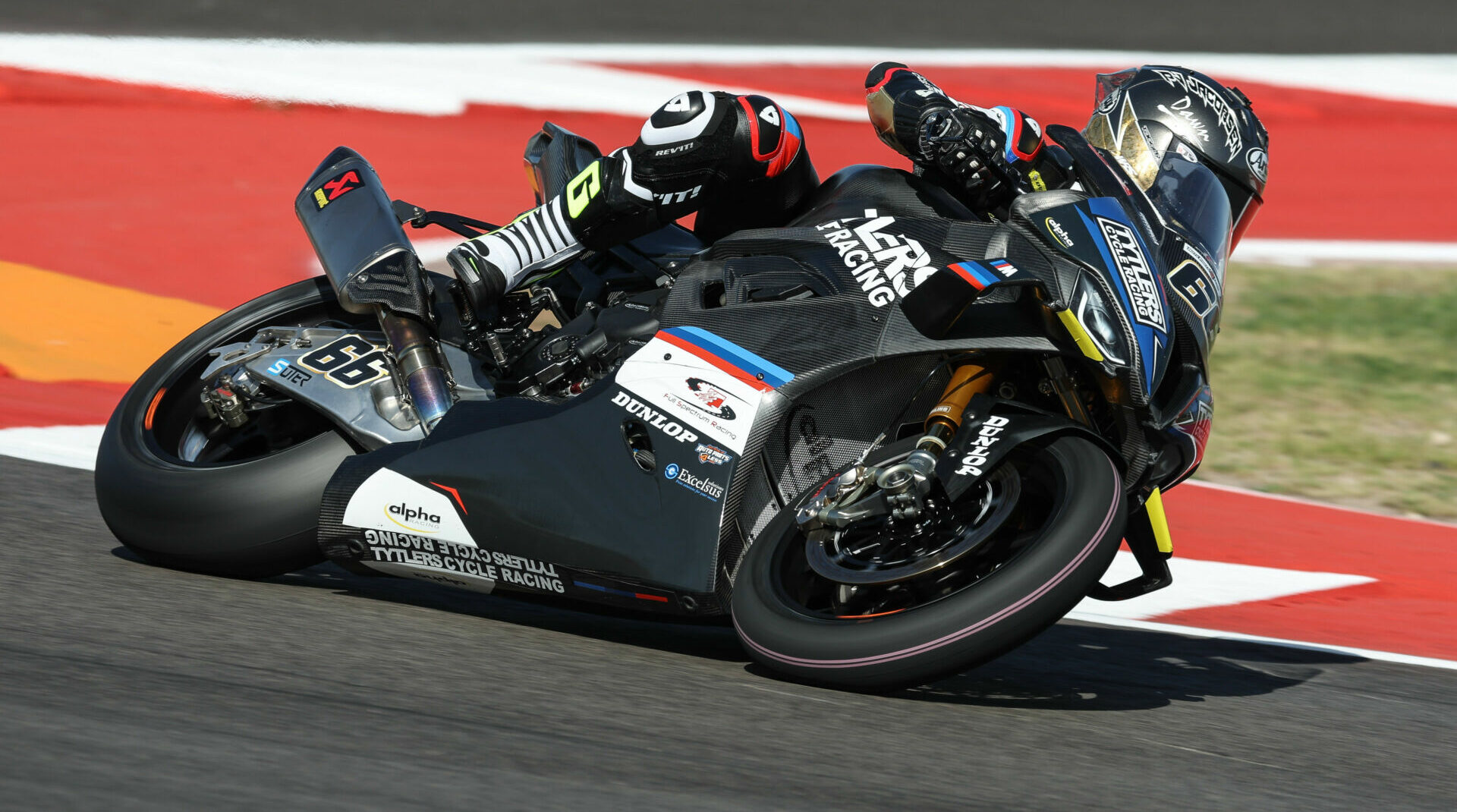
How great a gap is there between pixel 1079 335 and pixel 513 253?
1505mm

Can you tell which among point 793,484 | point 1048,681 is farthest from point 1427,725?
point 793,484

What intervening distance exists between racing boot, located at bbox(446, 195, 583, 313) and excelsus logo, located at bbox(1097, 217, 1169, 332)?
1.36 metres

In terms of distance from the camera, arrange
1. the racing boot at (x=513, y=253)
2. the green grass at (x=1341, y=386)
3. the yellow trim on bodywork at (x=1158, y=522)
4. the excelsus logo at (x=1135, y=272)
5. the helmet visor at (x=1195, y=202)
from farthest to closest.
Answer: the green grass at (x=1341, y=386), the racing boot at (x=513, y=253), the helmet visor at (x=1195, y=202), the yellow trim on bodywork at (x=1158, y=522), the excelsus logo at (x=1135, y=272)

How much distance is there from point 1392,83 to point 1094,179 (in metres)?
11.5

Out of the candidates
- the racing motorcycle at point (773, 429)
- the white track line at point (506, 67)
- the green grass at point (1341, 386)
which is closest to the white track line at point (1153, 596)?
the racing motorcycle at point (773, 429)

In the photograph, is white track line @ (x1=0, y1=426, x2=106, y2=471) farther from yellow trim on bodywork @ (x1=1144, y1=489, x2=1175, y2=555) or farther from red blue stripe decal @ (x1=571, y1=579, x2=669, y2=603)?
yellow trim on bodywork @ (x1=1144, y1=489, x2=1175, y2=555)

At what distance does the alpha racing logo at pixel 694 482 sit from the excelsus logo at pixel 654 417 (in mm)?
64

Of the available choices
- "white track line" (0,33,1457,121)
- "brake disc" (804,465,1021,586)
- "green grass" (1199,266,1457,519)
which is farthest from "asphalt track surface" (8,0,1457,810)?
"white track line" (0,33,1457,121)

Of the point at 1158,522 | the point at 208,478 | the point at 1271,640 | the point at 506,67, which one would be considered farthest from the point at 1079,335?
the point at 506,67

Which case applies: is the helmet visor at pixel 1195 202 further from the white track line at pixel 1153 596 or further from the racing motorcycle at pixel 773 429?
the white track line at pixel 1153 596

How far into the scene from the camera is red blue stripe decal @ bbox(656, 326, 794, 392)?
11.4ft

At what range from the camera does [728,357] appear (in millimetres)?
3547

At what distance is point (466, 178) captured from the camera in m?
10.2

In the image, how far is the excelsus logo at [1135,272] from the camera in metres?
3.30
